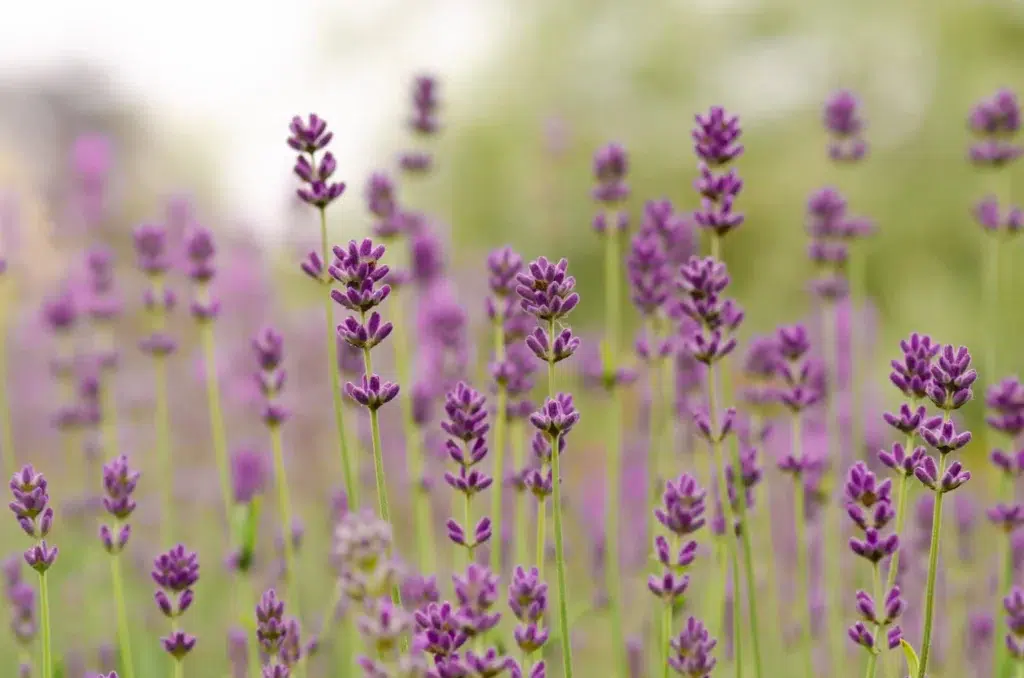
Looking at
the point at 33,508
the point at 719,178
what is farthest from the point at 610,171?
the point at 33,508

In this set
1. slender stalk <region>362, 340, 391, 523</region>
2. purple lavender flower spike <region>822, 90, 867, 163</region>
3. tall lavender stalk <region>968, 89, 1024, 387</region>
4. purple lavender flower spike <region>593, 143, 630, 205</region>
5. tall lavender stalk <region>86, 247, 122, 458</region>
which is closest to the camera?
slender stalk <region>362, 340, 391, 523</region>

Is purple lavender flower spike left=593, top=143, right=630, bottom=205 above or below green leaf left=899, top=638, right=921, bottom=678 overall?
above

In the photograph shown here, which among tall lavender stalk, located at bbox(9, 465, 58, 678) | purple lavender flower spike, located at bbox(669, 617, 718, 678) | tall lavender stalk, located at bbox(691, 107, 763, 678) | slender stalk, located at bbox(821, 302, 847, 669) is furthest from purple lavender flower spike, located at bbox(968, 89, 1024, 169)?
tall lavender stalk, located at bbox(9, 465, 58, 678)

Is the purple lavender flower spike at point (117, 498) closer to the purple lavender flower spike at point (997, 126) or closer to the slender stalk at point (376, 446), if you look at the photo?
the slender stalk at point (376, 446)

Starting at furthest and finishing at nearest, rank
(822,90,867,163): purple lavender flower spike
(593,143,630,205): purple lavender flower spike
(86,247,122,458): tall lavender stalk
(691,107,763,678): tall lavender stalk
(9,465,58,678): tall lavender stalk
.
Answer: (86,247,122,458): tall lavender stalk
(822,90,867,163): purple lavender flower spike
(593,143,630,205): purple lavender flower spike
(691,107,763,678): tall lavender stalk
(9,465,58,678): tall lavender stalk

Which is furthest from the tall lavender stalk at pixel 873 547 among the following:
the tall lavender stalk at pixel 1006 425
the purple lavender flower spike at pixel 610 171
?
the purple lavender flower spike at pixel 610 171

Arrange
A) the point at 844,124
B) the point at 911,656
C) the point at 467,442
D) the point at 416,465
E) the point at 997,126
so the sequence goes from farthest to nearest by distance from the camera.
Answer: the point at 844,124 < the point at 997,126 < the point at 416,465 < the point at 911,656 < the point at 467,442

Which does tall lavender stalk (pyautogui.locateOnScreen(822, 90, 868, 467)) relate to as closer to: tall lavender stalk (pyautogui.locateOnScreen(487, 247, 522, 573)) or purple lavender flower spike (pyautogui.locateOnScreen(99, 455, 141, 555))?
tall lavender stalk (pyautogui.locateOnScreen(487, 247, 522, 573))

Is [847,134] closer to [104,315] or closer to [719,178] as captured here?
[719,178]

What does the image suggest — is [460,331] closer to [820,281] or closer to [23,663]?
[820,281]

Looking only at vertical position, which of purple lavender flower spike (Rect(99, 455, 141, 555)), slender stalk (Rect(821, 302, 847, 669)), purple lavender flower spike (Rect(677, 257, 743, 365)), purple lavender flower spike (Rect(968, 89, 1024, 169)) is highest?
purple lavender flower spike (Rect(968, 89, 1024, 169))

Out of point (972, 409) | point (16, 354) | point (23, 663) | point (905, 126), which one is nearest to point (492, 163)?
point (905, 126)
